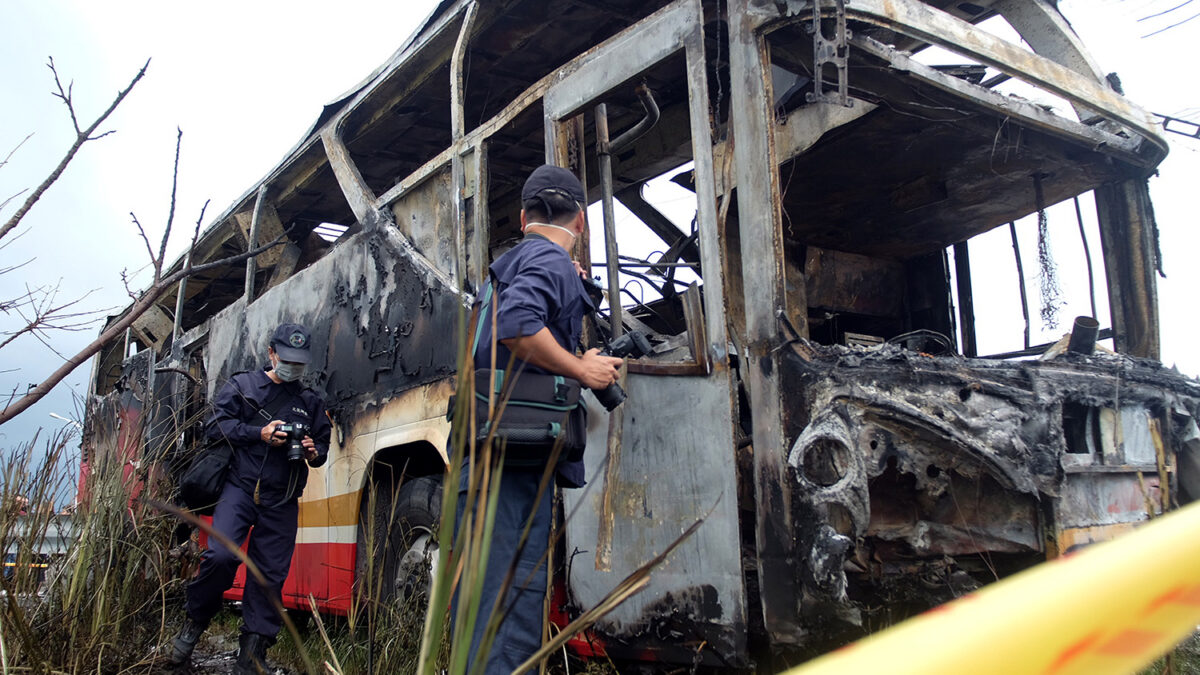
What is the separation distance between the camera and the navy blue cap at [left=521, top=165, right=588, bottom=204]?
2406mm

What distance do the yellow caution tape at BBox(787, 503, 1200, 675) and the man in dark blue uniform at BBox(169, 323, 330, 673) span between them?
3.35m

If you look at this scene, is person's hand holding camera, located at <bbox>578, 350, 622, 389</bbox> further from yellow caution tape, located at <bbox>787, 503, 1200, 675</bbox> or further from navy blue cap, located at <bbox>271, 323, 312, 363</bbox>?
navy blue cap, located at <bbox>271, 323, 312, 363</bbox>

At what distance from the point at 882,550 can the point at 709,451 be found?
0.56 meters

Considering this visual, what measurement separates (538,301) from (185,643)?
2322mm

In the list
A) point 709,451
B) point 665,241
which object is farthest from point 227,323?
point 709,451

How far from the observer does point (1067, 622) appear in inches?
18.3

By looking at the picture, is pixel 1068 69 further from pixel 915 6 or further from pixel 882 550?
pixel 882 550

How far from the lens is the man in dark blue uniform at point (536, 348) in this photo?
195cm

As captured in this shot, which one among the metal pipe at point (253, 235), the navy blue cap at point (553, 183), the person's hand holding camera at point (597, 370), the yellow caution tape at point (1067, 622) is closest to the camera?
the yellow caution tape at point (1067, 622)

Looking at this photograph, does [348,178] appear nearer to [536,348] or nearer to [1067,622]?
[536,348]

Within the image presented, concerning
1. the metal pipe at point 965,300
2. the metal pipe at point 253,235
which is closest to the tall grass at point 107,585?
the metal pipe at point 253,235

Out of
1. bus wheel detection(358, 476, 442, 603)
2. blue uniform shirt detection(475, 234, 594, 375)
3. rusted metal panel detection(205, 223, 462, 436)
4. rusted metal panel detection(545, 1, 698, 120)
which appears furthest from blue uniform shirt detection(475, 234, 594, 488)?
bus wheel detection(358, 476, 442, 603)

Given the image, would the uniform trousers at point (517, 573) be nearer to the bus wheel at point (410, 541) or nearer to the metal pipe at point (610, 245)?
the metal pipe at point (610, 245)

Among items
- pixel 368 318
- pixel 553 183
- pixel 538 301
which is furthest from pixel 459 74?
pixel 538 301
